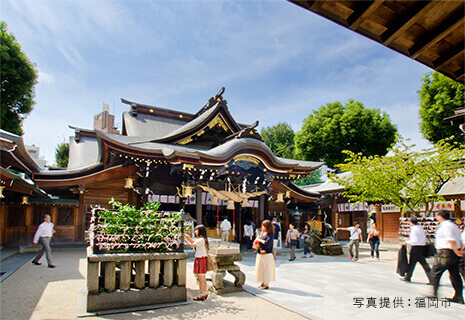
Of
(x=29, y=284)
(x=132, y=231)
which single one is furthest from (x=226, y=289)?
(x=29, y=284)

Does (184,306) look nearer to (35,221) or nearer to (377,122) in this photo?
(35,221)

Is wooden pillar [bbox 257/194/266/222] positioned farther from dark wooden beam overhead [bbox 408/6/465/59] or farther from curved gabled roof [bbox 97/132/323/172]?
dark wooden beam overhead [bbox 408/6/465/59]

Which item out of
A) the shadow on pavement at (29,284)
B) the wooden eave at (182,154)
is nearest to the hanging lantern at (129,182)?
the wooden eave at (182,154)

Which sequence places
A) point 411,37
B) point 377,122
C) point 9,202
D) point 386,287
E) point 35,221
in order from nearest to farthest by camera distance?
point 411,37 → point 386,287 → point 9,202 → point 35,221 → point 377,122

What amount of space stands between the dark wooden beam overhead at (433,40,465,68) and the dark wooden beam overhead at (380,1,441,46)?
595 mm

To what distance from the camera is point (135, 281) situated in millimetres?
5527

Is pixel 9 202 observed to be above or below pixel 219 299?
above

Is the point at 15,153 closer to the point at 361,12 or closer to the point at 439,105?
the point at 361,12

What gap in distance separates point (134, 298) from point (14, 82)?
19.0 m

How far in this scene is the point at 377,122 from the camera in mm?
33656

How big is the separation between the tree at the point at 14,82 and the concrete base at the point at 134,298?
17998 millimetres

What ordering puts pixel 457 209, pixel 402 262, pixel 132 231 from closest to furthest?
pixel 132 231
pixel 402 262
pixel 457 209

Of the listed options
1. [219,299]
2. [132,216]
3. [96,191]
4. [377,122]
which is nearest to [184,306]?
[219,299]

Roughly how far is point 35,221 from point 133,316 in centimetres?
1328
